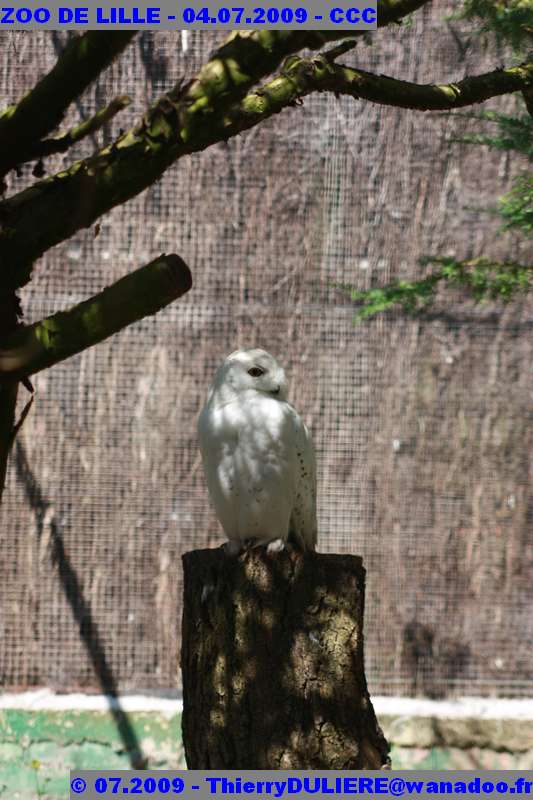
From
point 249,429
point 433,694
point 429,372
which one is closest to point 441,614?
point 433,694

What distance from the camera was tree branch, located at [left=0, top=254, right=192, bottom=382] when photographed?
2.55ft

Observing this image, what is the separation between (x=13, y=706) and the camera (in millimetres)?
2605

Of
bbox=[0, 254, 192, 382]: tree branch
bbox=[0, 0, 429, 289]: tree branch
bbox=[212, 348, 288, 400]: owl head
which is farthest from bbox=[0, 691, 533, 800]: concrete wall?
bbox=[0, 254, 192, 382]: tree branch

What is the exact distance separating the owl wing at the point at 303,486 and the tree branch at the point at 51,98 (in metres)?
1.21

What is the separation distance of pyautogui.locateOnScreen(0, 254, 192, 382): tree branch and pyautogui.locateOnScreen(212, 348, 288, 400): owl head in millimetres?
1210

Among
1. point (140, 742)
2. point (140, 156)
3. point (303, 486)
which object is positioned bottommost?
point (140, 742)

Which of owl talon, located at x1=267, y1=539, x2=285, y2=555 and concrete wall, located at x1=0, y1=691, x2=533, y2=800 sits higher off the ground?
owl talon, located at x1=267, y1=539, x2=285, y2=555

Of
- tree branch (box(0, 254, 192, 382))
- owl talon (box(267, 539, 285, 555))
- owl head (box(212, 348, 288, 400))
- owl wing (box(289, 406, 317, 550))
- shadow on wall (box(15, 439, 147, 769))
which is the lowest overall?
shadow on wall (box(15, 439, 147, 769))

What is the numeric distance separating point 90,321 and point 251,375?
1234mm

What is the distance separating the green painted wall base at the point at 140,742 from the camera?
8.46 ft

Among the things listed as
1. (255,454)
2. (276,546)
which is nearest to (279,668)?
(276,546)

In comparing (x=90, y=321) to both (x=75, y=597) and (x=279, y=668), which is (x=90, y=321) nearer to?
(x=279, y=668)

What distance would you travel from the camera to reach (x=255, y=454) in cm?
195

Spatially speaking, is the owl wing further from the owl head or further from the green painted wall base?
the green painted wall base
